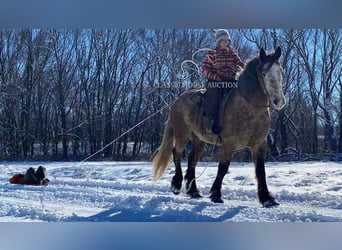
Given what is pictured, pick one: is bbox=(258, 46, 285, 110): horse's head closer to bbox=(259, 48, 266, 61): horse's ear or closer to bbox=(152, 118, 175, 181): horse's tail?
bbox=(259, 48, 266, 61): horse's ear

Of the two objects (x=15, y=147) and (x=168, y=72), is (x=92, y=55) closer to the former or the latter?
(x=168, y=72)

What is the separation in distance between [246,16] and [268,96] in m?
0.62

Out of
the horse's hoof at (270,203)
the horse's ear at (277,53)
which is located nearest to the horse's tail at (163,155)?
the horse's hoof at (270,203)

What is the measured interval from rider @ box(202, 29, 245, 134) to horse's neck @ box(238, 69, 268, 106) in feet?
0.31

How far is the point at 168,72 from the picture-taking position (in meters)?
3.52

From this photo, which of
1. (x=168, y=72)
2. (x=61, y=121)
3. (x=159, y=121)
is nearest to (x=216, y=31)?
(x=168, y=72)

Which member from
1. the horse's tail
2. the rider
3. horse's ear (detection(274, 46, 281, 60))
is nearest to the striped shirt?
the rider

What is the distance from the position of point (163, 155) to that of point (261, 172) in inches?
28.0

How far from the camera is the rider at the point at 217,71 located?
335 centimetres

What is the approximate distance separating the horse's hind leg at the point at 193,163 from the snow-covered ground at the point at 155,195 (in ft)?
0.15

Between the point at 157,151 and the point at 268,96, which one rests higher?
the point at 268,96

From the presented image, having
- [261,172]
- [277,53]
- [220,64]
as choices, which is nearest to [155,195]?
[261,172]

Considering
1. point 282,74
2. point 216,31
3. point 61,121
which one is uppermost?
Result: point 216,31

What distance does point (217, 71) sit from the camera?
338cm
